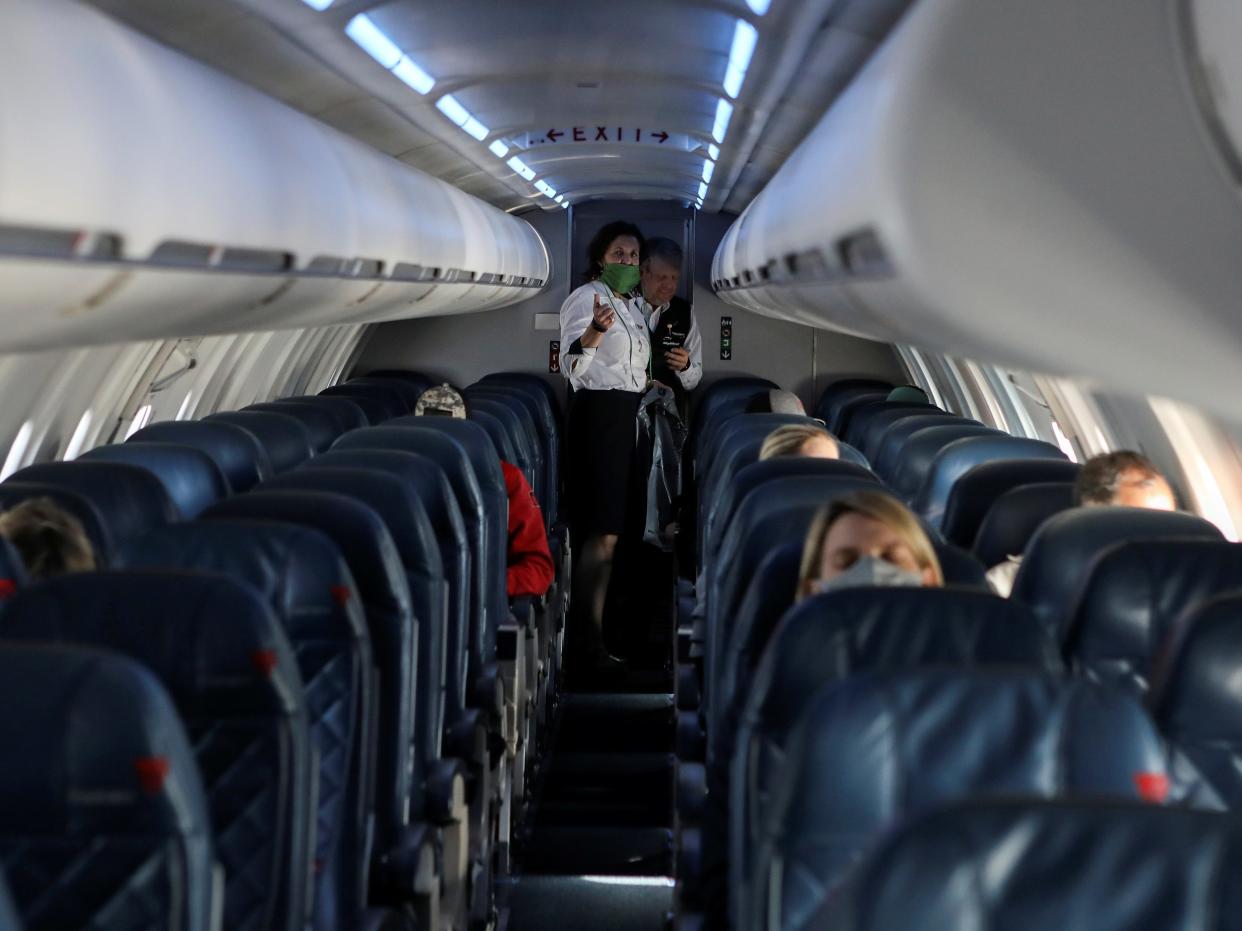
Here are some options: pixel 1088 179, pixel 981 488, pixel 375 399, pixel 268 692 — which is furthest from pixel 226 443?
pixel 1088 179

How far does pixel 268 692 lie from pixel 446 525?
92.4 inches

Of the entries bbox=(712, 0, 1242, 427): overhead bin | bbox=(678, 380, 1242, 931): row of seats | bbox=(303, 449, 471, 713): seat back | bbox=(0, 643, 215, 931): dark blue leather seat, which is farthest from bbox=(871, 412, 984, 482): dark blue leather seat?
bbox=(0, 643, 215, 931): dark blue leather seat

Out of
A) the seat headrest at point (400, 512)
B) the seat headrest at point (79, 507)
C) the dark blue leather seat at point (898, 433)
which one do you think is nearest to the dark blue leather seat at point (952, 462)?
the dark blue leather seat at point (898, 433)

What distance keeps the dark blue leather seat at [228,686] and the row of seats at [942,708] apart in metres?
0.91

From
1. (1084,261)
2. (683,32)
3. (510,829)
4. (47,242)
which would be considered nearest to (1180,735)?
(1084,261)

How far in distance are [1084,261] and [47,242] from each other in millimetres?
1803

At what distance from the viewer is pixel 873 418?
34.2 feet

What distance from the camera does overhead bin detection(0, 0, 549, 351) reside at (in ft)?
9.76

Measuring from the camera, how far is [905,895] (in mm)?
1689

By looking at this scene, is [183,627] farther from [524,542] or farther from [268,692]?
[524,542]

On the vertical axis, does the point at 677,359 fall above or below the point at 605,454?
above

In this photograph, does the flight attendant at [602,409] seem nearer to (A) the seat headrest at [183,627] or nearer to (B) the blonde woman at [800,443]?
(B) the blonde woman at [800,443]

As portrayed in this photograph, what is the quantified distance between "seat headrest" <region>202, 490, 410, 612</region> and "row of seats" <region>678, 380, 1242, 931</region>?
35.0 inches

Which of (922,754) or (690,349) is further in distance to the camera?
(690,349)
